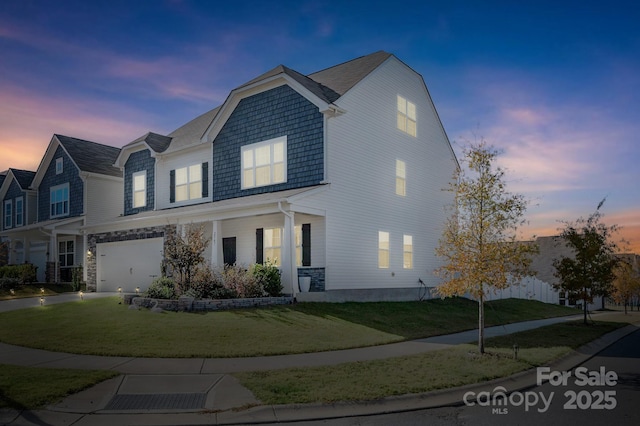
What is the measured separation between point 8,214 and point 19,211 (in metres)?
2.23

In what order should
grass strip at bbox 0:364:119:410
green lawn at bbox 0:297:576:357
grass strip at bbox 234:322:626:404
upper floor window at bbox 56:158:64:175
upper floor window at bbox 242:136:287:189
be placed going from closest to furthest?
grass strip at bbox 0:364:119:410 < grass strip at bbox 234:322:626:404 < green lawn at bbox 0:297:576:357 < upper floor window at bbox 242:136:287:189 < upper floor window at bbox 56:158:64:175

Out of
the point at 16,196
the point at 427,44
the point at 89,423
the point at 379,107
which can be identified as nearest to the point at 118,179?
the point at 16,196

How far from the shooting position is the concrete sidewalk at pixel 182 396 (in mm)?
7082

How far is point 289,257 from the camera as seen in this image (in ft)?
62.2

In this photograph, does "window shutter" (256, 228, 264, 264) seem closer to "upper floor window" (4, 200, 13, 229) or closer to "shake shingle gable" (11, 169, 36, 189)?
"shake shingle gable" (11, 169, 36, 189)

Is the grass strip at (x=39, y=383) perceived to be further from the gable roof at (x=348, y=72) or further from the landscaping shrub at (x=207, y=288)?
the gable roof at (x=348, y=72)

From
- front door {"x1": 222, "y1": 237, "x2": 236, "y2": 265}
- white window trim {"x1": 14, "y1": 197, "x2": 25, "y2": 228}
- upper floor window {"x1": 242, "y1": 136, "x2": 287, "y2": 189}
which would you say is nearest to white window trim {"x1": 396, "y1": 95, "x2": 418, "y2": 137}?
upper floor window {"x1": 242, "y1": 136, "x2": 287, "y2": 189}

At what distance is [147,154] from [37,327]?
1574cm

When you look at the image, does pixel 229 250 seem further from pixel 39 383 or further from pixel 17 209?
pixel 17 209

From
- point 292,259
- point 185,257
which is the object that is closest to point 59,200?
point 185,257

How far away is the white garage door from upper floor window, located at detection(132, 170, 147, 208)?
2952 millimetres

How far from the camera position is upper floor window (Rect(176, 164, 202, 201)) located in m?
25.7

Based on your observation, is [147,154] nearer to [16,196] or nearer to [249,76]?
[249,76]

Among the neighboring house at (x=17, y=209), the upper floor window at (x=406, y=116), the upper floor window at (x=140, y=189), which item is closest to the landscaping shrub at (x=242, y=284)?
the upper floor window at (x=406, y=116)
